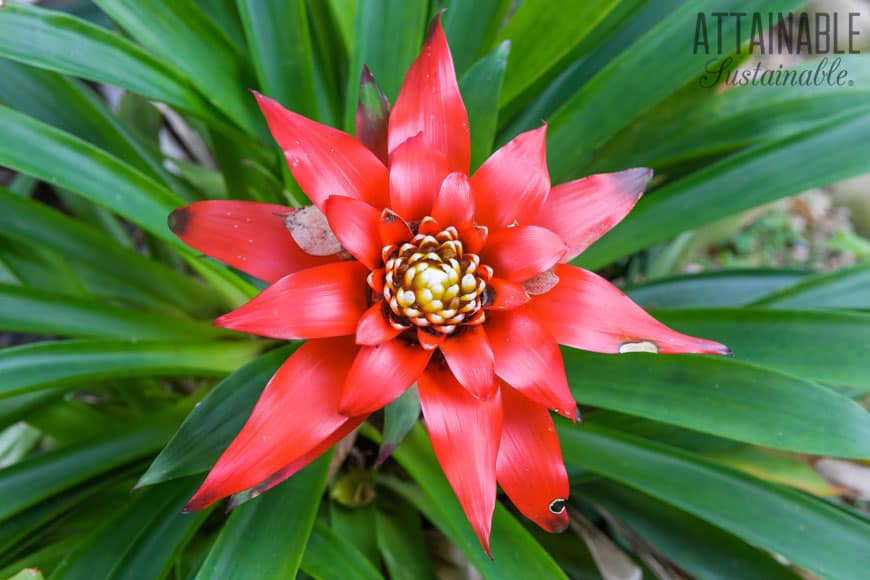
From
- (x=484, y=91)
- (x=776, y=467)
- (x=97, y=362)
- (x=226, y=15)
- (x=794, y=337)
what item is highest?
(x=226, y=15)

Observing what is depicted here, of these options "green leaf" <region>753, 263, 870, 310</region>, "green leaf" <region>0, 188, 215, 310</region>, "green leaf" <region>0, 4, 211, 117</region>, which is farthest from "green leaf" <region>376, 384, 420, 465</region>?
"green leaf" <region>753, 263, 870, 310</region>

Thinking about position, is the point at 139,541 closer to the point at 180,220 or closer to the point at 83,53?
the point at 180,220

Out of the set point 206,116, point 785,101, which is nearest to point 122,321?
point 206,116

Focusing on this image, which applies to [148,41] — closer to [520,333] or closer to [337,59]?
[337,59]

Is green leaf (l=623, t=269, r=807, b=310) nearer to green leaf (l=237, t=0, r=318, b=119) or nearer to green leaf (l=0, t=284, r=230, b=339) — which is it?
green leaf (l=237, t=0, r=318, b=119)

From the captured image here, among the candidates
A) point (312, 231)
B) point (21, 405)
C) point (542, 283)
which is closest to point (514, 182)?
point (542, 283)

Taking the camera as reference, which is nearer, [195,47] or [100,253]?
[195,47]
